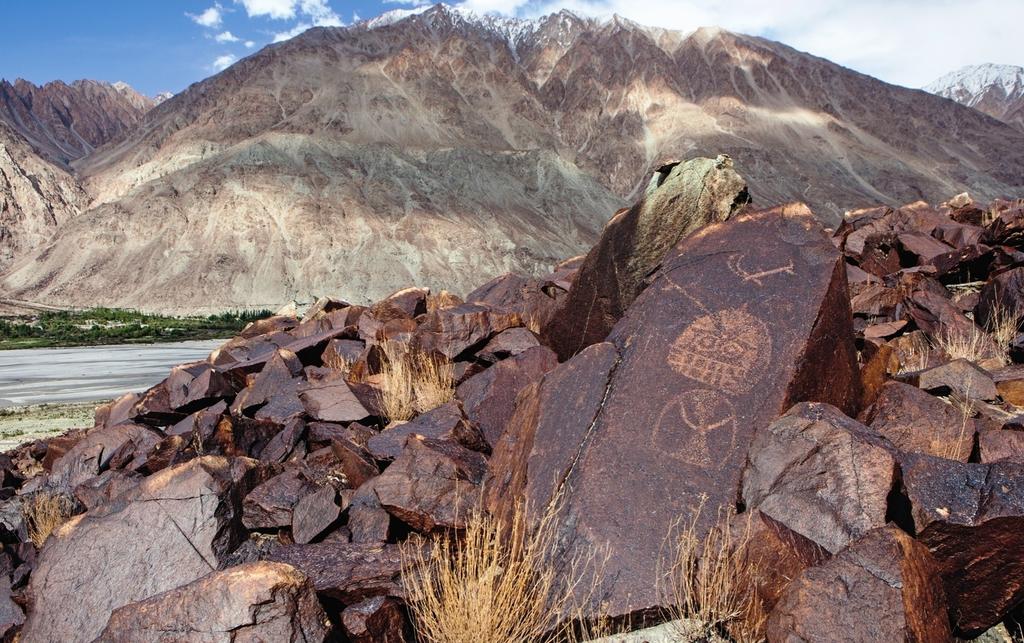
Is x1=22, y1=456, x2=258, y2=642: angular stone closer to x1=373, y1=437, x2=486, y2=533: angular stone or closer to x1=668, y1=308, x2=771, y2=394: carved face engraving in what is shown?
x1=373, y1=437, x2=486, y2=533: angular stone

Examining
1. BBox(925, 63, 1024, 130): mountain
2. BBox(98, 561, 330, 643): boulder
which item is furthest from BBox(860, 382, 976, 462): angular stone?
BBox(925, 63, 1024, 130): mountain

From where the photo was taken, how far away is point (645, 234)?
5832 millimetres

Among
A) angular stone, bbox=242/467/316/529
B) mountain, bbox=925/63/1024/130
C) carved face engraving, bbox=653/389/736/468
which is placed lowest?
angular stone, bbox=242/467/316/529

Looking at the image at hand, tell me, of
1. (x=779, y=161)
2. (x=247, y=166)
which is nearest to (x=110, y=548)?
(x=247, y=166)

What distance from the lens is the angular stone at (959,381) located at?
17.1 feet

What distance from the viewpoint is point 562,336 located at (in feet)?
20.7

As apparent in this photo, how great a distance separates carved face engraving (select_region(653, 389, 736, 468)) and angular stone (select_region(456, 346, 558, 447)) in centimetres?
166

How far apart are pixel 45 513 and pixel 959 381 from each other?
7.09 meters

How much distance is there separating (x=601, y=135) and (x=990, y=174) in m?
45.9

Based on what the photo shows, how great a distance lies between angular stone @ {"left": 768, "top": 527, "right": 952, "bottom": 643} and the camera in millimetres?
2768

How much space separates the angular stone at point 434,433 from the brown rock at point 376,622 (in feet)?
5.50

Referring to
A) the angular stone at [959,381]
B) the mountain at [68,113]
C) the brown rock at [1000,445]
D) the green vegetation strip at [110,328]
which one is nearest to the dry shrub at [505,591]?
the brown rock at [1000,445]

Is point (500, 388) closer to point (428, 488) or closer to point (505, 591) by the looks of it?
point (428, 488)

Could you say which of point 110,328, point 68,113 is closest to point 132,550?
point 110,328
